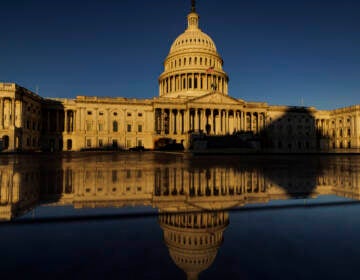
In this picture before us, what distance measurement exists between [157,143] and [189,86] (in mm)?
26577

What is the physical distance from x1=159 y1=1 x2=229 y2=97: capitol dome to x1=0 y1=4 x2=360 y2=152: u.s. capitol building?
1.12 feet

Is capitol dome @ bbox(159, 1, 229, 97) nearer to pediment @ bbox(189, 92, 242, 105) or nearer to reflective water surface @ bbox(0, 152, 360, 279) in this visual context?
pediment @ bbox(189, 92, 242, 105)

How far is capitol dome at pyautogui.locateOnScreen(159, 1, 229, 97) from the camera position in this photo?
8450 cm

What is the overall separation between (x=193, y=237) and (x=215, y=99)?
70500 millimetres

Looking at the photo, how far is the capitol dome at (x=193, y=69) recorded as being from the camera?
84500 mm

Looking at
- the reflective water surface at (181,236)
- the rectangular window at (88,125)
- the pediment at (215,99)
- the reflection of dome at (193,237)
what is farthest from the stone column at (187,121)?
the reflection of dome at (193,237)

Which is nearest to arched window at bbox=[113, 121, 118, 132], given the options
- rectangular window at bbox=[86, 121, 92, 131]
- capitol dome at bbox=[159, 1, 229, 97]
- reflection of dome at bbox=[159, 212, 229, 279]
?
rectangular window at bbox=[86, 121, 92, 131]

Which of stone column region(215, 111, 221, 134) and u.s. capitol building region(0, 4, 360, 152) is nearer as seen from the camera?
u.s. capitol building region(0, 4, 360, 152)

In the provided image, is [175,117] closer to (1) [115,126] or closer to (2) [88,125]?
(1) [115,126]

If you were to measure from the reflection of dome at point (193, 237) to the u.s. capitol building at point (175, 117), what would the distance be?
50.1 metres

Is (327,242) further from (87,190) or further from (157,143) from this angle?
(157,143)

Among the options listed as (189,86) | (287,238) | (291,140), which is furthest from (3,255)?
(291,140)

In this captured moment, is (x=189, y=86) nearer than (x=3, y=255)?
No

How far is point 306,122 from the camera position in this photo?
8856 centimetres
